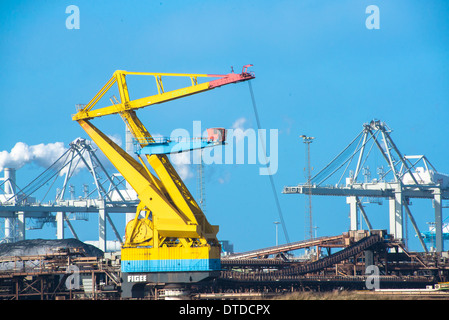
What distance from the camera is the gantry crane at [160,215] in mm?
66125

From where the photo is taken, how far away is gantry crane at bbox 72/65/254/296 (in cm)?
6612

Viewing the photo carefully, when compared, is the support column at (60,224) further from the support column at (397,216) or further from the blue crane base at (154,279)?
the blue crane base at (154,279)

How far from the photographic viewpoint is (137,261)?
6756 cm

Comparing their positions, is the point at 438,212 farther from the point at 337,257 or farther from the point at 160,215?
the point at 160,215

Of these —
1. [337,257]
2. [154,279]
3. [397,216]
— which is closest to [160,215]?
→ [154,279]

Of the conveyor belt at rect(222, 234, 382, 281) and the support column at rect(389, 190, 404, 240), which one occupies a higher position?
the support column at rect(389, 190, 404, 240)

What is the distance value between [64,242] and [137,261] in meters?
30.7

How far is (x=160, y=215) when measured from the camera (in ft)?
217

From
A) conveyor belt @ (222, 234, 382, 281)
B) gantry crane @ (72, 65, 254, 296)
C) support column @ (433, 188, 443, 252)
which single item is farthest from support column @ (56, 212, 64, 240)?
gantry crane @ (72, 65, 254, 296)

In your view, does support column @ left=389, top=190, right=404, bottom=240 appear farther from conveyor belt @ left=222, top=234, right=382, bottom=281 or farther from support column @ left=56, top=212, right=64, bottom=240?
support column @ left=56, top=212, right=64, bottom=240

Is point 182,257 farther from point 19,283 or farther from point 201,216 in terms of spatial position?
point 19,283

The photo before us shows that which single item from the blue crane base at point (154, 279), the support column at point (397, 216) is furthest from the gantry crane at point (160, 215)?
the support column at point (397, 216)
